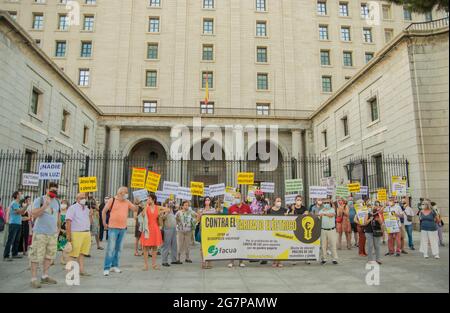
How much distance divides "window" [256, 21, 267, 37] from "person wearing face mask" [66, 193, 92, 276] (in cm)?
3159

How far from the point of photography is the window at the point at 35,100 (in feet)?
66.3

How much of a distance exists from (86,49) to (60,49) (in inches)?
102

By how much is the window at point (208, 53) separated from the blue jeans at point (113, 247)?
28.8m

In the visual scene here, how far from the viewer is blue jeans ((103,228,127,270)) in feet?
25.8

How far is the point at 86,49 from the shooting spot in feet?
112

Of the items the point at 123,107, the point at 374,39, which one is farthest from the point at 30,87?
the point at 374,39

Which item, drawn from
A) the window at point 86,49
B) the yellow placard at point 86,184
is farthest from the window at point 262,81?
the yellow placard at point 86,184

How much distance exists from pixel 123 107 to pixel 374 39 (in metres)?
27.5

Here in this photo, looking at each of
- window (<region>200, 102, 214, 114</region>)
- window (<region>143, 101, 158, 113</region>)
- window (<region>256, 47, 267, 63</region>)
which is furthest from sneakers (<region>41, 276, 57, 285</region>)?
window (<region>256, 47, 267, 63</region>)

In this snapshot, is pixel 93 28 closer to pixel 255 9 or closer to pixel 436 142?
pixel 255 9

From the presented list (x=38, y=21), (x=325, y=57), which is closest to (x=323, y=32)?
(x=325, y=57)

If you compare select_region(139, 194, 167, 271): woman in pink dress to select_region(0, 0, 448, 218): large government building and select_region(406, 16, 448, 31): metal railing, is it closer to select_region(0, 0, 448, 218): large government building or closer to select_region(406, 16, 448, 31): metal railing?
select_region(406, 16, 448, 31): metal railing

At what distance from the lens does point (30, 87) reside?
62.7 feet

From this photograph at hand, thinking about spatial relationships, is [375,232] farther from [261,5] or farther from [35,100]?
[261,5]
